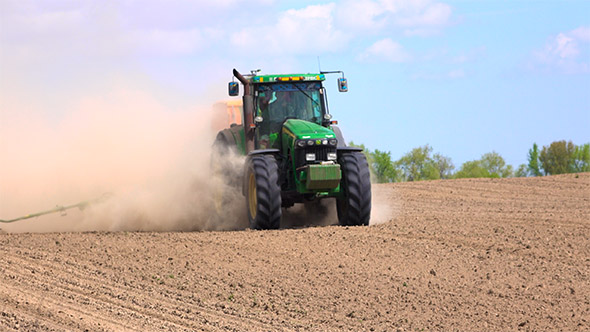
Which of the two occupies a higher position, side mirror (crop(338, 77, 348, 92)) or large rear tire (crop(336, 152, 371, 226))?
side mirror (crop(338, 77, 348, 92))

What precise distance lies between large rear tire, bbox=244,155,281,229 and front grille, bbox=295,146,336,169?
399mm

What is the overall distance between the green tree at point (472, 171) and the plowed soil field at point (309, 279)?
28.6m

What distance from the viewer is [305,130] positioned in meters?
13.8

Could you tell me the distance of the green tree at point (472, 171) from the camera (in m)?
43.5

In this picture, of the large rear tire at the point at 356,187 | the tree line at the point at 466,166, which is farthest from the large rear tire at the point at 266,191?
the tree line at the point at 466,166

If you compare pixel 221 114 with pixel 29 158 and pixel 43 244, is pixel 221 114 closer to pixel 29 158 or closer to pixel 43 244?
pixel 29 158

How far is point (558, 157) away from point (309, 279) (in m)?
34.6

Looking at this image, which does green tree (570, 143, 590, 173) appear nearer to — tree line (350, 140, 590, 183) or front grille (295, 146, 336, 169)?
tree line (350, 140, 590, 183)

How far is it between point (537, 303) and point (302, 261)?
333cm

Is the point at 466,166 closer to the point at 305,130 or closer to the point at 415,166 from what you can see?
the point at 415,166

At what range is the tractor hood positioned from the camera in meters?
13.6

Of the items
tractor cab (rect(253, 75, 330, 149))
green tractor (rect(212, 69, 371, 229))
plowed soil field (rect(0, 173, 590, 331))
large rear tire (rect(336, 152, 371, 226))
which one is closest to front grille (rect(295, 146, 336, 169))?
green tractor (rect(212, 69, 371, 229))

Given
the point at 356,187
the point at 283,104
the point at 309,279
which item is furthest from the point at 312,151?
the point at 309,279

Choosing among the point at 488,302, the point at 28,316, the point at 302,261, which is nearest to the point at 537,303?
the point at 488,302
